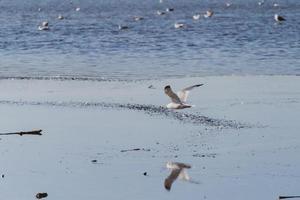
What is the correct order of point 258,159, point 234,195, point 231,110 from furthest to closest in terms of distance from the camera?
point 231,110 → point 258,159 → point 234,195

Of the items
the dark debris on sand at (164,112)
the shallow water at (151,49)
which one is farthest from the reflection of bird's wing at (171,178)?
the shallow water at (151,49)

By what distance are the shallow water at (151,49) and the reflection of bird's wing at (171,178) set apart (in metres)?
12.7

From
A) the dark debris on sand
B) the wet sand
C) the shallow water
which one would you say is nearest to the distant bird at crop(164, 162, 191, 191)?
the wet sand

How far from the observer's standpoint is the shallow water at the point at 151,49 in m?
29.8

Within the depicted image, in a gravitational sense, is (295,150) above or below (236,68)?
below

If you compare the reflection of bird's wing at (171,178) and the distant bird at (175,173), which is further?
the distant bird at (175,173)

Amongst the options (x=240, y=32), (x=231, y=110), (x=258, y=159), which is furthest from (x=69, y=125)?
(x=240, y=32)

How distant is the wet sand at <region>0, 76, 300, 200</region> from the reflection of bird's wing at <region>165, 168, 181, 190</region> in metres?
0.09

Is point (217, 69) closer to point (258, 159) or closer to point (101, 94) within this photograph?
point (101, 94)

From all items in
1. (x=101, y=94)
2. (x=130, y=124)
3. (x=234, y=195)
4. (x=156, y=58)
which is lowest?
(x=234, y=195)

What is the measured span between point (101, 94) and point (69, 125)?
4.74m

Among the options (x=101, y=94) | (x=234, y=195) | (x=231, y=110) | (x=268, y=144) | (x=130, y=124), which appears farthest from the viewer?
(x=101, y=94)

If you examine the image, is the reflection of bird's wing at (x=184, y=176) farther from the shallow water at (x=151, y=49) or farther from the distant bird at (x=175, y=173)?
the shallow water at (x=151, y=49)

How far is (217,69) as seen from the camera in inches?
1163
